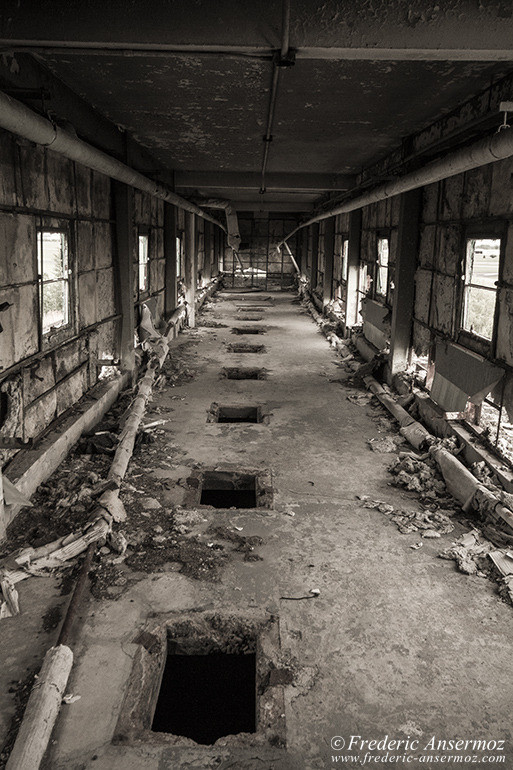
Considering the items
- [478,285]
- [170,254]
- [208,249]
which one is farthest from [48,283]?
[208,249]

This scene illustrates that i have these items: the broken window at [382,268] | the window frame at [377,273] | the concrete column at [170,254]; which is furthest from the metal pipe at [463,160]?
the concrete column at [170,254]

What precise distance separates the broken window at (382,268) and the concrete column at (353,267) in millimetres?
2182

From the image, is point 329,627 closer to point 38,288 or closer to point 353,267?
point 38,288

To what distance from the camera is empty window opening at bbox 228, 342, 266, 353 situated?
13539 mm

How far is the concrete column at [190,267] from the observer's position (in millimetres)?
16422

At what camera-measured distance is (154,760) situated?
2916mm

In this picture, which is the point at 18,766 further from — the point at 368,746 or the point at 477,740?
the point at 477,740

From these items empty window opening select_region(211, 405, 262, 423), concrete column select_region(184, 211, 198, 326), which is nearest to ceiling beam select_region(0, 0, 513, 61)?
empty window opening select_region(211, 405, 262, 423)

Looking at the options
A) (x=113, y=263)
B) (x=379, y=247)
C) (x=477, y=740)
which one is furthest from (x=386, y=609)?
(x=379, y=247)

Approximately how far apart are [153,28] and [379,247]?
339 inches

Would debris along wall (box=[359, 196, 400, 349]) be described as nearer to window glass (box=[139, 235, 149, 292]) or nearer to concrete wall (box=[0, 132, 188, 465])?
A: window glass (box=[139, 235, 149, 292])

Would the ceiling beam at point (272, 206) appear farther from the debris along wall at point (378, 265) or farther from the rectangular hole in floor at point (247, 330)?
the debris along wall at point (378, 265)

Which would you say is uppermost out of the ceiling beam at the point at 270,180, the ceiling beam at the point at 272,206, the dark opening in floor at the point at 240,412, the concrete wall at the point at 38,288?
the ceiling beam at the point at 272,206

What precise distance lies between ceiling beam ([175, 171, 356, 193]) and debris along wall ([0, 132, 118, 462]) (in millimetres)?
4140
